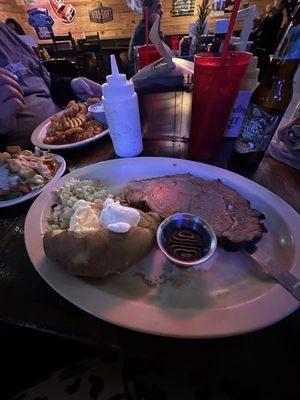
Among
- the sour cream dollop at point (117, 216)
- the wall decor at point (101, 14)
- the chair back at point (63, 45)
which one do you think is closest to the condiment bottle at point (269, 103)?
the sour cream dollop at point (117, 216)

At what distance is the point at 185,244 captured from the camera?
1.87 feet

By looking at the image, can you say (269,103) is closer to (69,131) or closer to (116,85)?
(116,85)

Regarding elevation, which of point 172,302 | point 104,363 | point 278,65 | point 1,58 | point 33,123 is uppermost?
point 278,65

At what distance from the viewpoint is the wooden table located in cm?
40

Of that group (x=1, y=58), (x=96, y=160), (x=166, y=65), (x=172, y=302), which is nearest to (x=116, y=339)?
(x=172, y=302)

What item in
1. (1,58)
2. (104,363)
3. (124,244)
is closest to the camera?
(124,244)

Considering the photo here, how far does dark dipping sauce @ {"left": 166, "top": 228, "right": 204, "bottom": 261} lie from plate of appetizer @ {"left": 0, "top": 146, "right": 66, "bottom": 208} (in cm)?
52

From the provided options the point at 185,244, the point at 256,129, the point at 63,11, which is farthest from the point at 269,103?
the point at 63,11

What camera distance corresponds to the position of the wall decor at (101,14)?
532 cm

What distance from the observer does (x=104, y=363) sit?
0.71 m

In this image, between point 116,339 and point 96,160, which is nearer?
point 116,339

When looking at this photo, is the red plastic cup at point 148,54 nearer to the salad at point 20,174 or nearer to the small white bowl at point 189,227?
the salad at point 20,174

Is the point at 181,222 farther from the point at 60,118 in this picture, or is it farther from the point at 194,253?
the point at 60,118

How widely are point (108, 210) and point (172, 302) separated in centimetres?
28
